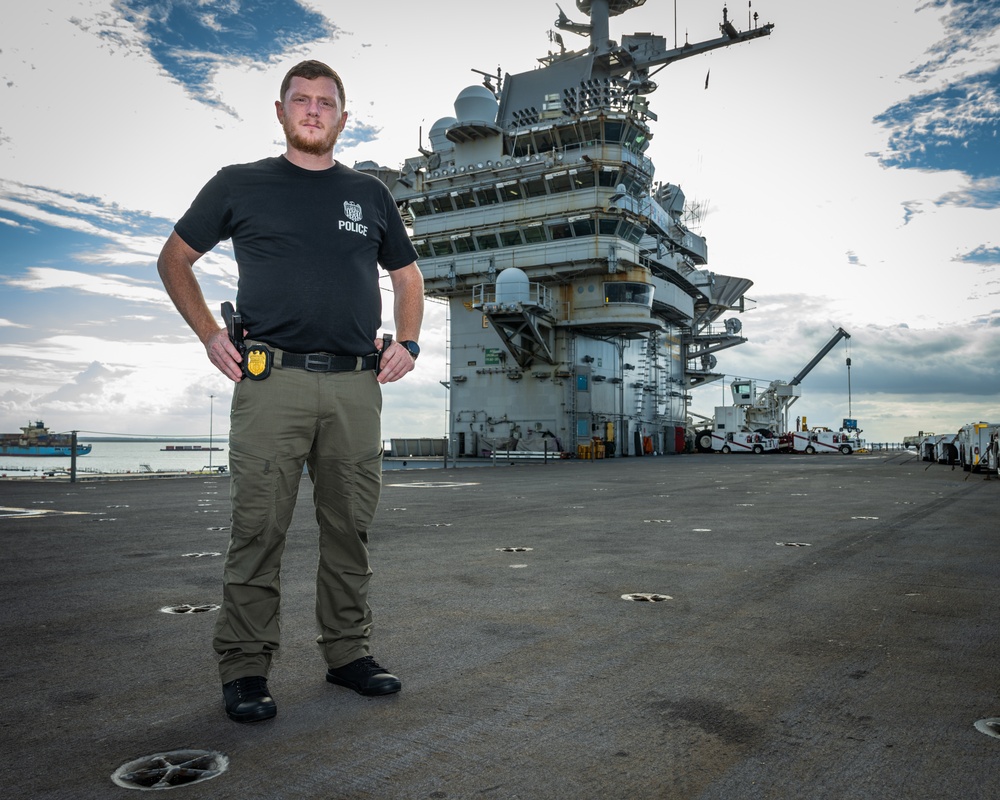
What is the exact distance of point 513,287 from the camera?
33.7 metres

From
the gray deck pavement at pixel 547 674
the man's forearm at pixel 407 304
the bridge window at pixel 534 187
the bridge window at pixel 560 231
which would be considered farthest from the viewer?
the bridge window at pixel 534 187

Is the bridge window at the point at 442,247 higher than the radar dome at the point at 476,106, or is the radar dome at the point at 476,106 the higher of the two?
the radar dome at the point at 476,106

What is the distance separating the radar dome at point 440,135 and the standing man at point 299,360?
4058cm

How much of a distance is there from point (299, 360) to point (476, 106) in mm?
39630

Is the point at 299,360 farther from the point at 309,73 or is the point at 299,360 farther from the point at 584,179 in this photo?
the point at 584,179

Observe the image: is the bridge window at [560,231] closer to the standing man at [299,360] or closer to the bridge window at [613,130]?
the bridge window at [613,130]

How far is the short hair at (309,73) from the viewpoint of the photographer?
9.81 ft

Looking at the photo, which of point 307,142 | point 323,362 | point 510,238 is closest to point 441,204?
point 510,238

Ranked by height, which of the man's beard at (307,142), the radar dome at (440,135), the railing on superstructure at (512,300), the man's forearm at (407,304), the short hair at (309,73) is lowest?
the man's forearm at (407,304)

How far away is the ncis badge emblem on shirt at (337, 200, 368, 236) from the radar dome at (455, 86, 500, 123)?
126 feet

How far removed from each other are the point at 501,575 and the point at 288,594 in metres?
1.45

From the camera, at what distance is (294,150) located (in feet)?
9.89

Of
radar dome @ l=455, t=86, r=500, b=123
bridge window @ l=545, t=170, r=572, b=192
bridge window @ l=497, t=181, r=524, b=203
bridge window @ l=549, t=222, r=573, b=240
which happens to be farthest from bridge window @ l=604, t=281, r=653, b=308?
radar dome @ l=455, t=86, r=500, b=123

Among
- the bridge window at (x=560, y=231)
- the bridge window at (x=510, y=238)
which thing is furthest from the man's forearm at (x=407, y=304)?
the bridge window at (x=510, y=238)
